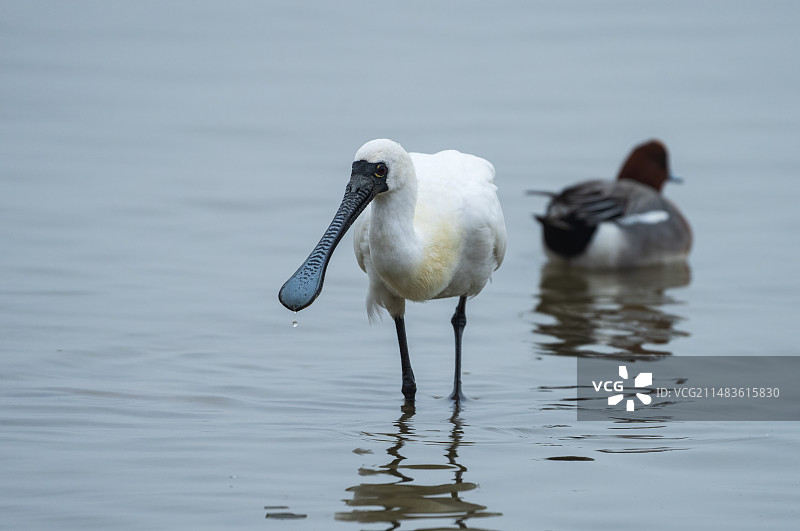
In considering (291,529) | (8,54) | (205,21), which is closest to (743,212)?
(291,529)

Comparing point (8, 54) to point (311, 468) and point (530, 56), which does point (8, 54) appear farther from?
point (311, 468)

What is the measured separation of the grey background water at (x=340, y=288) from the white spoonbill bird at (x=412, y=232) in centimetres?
67

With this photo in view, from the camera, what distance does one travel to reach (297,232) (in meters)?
12.4

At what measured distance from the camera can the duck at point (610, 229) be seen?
1212 cm

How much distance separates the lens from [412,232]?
6840mm

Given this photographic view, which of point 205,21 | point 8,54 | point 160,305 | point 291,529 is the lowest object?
point 291,529

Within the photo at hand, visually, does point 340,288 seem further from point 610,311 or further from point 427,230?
point 427,230

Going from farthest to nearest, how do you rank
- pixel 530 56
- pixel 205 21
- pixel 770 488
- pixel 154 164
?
pixel 205 21 → pixel 530 56 → pixel 154 164 → pixel 770 488

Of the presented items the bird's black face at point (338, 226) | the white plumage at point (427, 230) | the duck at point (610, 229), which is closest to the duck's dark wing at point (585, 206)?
the duck at point (610, 229)

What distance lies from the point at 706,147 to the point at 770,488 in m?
11.0

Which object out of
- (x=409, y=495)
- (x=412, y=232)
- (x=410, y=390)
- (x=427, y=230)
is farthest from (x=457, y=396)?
(x=409, y=495)

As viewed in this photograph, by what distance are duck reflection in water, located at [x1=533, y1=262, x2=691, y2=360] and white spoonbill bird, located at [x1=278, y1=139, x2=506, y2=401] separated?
1.36 metres

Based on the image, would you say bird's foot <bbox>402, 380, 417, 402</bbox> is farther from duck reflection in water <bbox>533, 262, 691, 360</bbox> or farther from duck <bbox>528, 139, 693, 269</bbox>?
duck <bbox>528, 139, 693, 269</bbox>

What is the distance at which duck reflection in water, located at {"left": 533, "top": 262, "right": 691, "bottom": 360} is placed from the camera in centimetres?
915
